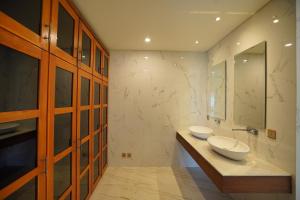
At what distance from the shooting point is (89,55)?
101 inches

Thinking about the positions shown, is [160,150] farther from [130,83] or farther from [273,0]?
[273,0]

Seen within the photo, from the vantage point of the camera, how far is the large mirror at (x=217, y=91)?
3.01 m

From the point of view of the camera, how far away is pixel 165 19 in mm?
2361

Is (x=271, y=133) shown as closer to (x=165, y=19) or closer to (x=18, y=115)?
(x=165, y=19)

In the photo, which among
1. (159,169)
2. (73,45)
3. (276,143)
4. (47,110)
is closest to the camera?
(47,110)

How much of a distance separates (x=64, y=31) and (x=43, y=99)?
81cm

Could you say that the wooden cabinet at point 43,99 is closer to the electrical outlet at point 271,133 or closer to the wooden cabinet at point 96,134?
the wooden cabinet at point 96,134

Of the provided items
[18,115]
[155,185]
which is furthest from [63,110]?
[155,185]

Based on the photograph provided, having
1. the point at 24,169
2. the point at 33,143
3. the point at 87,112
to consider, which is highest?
the point at 87,112

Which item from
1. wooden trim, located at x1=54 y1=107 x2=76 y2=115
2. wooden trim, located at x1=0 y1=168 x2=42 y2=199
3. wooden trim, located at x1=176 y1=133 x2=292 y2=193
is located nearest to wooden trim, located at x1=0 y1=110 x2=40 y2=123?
wooden trim, located at x1=54 y1=107 x2=76 y2=115

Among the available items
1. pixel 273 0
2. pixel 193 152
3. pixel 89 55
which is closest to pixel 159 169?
pixel 193 152

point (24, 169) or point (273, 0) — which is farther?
point (273, 0)

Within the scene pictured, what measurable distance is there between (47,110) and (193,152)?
206 centimetres

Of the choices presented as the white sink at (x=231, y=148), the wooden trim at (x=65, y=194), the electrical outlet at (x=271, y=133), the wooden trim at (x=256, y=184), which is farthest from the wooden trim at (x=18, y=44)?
the electrical outlet at (x=271, y=133)
